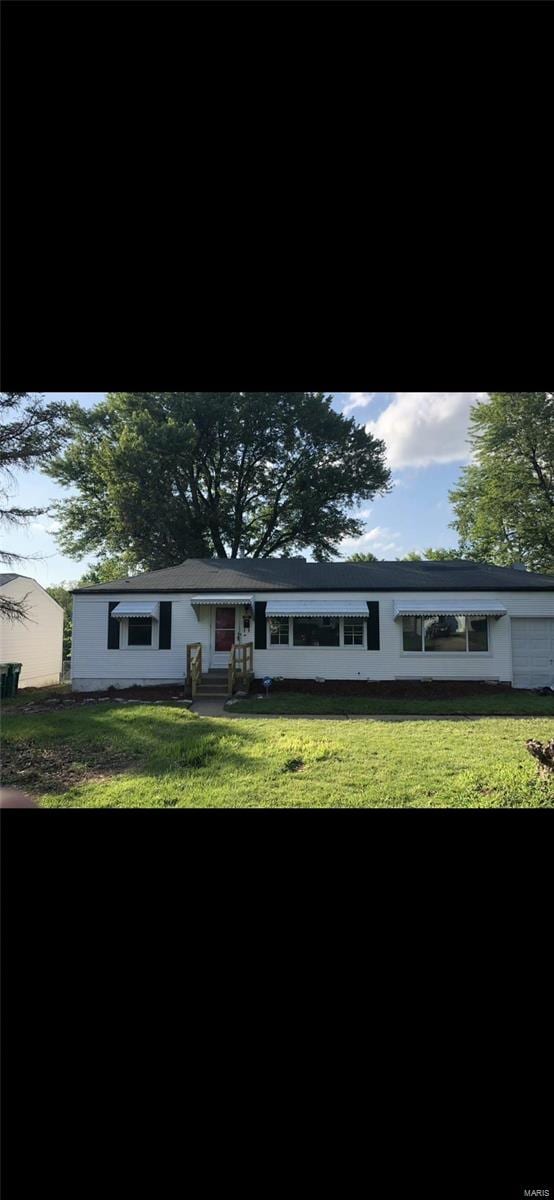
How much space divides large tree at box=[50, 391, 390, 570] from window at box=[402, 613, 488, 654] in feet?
29.2

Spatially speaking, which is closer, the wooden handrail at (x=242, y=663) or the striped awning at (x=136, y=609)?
the wooden handrail at (x=242, y=663)

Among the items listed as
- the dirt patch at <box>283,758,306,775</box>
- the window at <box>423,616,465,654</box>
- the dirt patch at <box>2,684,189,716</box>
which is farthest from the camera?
the window at <box>423,616,465,654</box>

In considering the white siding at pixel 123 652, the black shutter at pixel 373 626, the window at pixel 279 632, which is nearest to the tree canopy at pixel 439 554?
the black shutter at pixel 373 626

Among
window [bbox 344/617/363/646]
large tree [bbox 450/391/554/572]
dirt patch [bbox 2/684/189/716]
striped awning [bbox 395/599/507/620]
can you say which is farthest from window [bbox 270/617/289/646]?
large tree [bbox 450/391/554/572]

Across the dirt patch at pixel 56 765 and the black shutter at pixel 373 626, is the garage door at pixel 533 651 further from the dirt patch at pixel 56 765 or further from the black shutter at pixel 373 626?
the dirt patch at pixel 56 765

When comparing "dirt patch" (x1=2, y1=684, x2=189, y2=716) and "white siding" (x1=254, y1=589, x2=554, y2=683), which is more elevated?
"white siding" (x1=254, y1=589, x2=554, y2=683)

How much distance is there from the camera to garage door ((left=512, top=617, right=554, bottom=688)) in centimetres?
966

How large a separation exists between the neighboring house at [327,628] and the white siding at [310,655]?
0.8 inches

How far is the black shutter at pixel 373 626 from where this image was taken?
32.1ft

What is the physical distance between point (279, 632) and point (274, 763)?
228 inches

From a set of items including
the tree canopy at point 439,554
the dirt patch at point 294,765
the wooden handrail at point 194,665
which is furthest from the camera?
the tree canopy at point 439,554

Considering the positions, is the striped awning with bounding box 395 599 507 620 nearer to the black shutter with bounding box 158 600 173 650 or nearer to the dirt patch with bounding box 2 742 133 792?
the black shutter with bounding box 158 600 173 650
